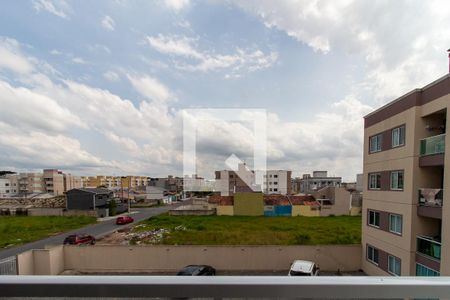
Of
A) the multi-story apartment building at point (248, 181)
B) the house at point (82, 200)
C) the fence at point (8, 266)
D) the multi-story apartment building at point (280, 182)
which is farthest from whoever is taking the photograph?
the multi-story apartment building at point (280, 182)

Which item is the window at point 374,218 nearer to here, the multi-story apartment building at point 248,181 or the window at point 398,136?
the window at point 398,136

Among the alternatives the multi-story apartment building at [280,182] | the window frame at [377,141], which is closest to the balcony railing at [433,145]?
the window frame at [377,141]

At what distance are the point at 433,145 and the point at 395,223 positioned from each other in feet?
5.79

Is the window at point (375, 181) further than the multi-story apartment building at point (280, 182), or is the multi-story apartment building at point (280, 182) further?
the multi-story apartment building at point (280, 182)

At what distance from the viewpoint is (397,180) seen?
178 inches

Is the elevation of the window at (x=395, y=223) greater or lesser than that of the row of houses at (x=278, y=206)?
greater

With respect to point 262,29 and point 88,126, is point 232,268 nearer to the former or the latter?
point 88,126

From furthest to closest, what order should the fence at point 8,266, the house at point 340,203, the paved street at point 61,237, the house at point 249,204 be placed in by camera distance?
the house at point 340,203 → the house at point 249,204 → the paved street at point 61,237 → the fence at point 8,266

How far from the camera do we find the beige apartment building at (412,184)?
12.0 ft

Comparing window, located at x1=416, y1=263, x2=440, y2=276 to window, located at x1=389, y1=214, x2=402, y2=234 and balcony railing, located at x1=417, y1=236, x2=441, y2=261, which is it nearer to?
balcony railing, located at x1=417, y1=236, x2=441, y2=261

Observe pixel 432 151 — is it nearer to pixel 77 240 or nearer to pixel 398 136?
pixel 398 136

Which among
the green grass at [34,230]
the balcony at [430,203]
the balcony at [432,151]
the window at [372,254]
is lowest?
the green grass at [34,230]

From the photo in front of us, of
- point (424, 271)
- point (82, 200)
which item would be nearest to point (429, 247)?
point (424, 271)

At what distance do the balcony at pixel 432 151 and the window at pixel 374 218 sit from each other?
172 cm
